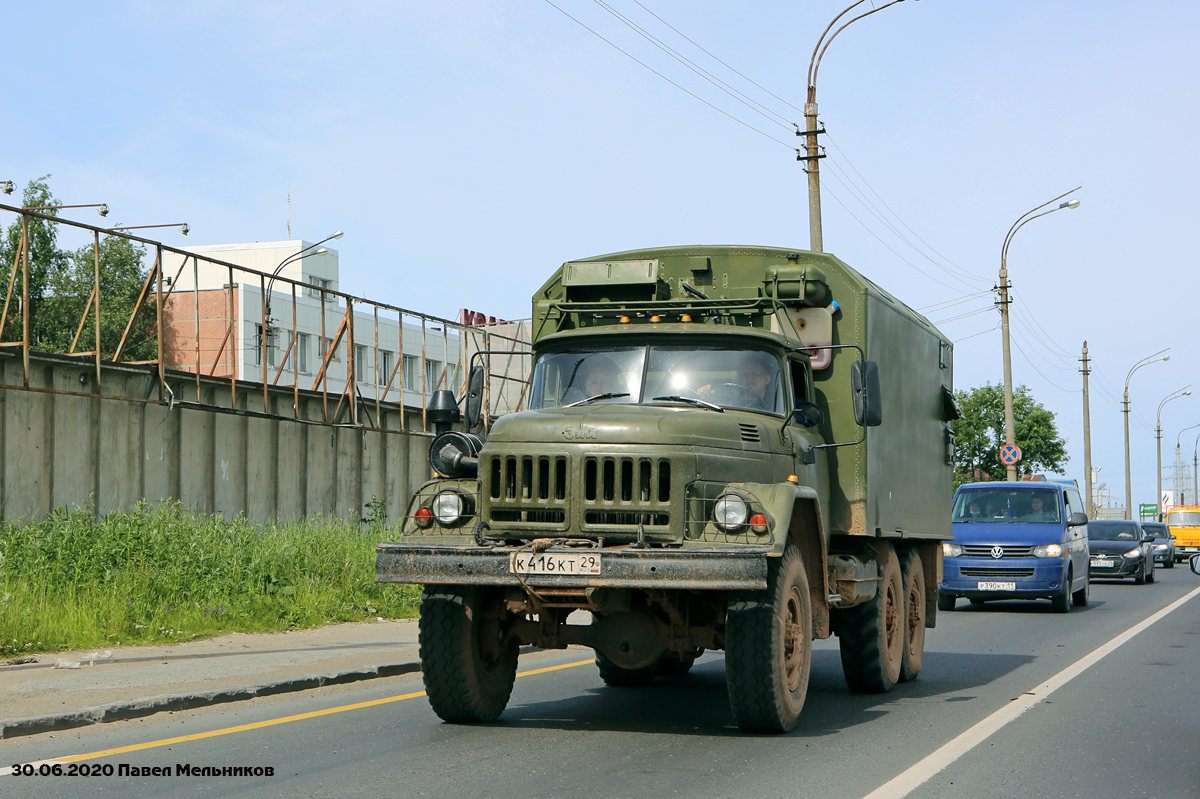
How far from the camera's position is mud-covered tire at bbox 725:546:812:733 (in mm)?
7848

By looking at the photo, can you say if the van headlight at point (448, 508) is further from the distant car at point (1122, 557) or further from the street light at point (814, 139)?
the distant car at point (1122, 557)

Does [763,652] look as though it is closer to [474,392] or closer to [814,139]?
[474,392]

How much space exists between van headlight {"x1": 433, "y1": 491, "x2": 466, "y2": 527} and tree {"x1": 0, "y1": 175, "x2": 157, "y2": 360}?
1780 inches

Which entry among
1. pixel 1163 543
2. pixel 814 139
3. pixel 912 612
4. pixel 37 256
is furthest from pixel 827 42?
pixel 37 256

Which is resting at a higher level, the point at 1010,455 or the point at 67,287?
the point at 67,287

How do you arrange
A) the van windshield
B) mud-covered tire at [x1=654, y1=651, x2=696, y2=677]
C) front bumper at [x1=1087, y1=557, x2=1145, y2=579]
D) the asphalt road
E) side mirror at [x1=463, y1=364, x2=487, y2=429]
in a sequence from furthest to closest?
front bumper at [x1=1087, y1=557, x2=1145, y2=579], the van windshield, mud-covered tire at [x1=654, y1=651, x2=696, y2=677], side mirror at [x1=463, y1=364, x2=487, y2=429], the asphalt road

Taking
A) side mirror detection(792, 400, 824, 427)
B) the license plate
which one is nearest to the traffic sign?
side mirror detection(792, 400, 824, 427)

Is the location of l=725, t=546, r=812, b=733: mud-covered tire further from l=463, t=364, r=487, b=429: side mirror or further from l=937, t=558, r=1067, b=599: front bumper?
l=937, t=558, r=1067, b=599: front bumper

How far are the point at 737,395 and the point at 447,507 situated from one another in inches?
84.2

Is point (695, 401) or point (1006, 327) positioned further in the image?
point (1006, 327)

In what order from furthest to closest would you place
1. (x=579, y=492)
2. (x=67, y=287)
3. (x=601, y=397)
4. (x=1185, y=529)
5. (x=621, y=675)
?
1. (x=67, y=287)
2. (x=1185, y=529)
3. (x=621, y=675)
4. (x=601, y=397)
5. (x=579, y=492)

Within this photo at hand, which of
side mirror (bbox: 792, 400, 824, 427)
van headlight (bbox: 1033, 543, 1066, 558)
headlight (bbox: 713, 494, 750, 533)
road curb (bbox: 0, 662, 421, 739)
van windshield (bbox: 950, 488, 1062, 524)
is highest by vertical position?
side mirror (bbox: 792, 400, 824, 427)

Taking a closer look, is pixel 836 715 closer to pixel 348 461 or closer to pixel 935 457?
pixel 935 457

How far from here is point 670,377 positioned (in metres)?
9.00
